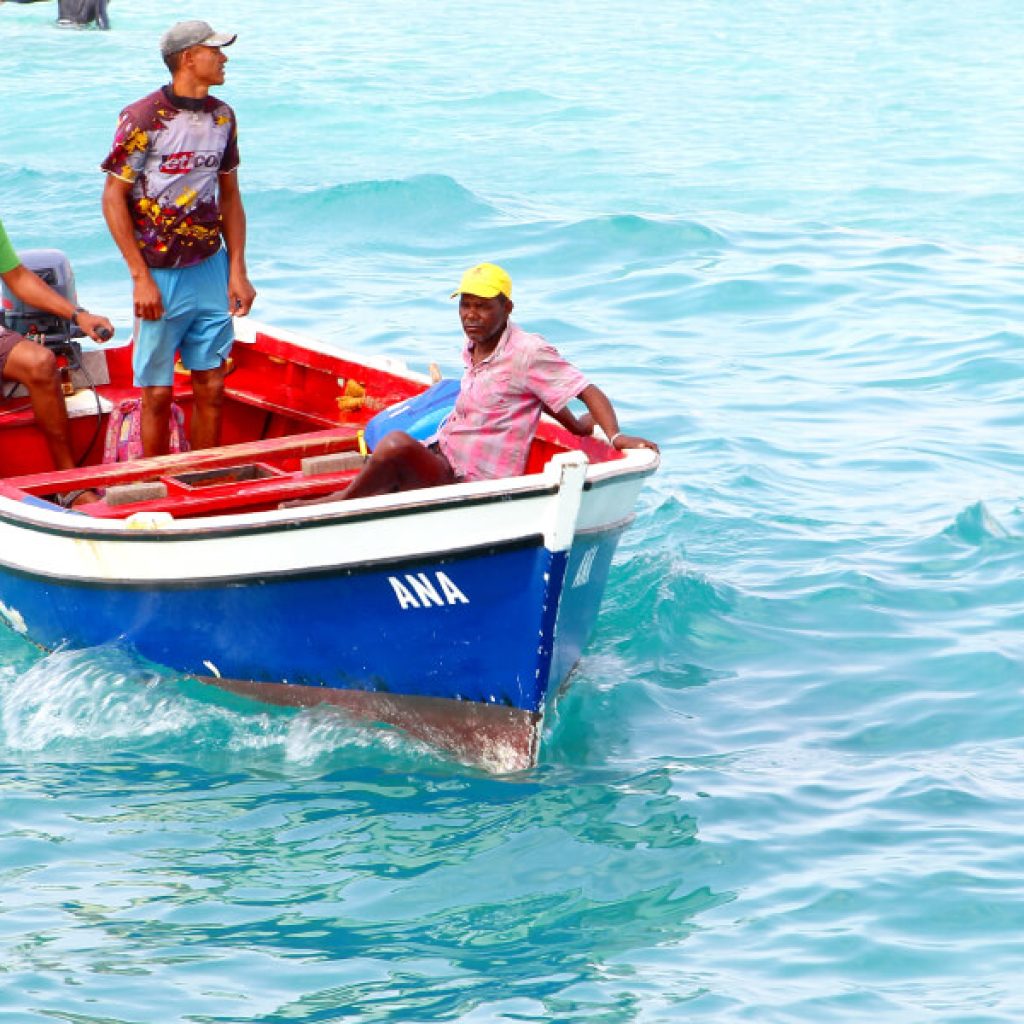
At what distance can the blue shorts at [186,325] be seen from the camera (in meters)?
8.17

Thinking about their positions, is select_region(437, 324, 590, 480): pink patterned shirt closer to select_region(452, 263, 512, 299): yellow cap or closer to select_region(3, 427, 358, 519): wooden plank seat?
select_region(452, 263, 512, 299): yellow cap

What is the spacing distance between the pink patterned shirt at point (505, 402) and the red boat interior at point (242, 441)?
1.67 feet

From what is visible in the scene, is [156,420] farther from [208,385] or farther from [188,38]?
[188,38]

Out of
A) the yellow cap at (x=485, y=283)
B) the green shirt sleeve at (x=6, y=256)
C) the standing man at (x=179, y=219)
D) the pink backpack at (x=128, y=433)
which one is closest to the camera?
the yellow cap at (x=485, y=283)

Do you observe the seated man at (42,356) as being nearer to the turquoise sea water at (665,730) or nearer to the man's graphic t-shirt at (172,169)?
the man's graphic t-shirt at (172,169)

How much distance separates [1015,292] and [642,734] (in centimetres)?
929

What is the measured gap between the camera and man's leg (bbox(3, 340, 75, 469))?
848 centimetres

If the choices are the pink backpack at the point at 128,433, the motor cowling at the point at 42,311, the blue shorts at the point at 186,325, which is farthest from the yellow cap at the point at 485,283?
the motor cowling at the point at 42,311

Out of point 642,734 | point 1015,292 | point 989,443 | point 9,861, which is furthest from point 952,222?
point 9,861

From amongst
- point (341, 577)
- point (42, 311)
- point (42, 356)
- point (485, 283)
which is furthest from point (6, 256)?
point (485, 283)

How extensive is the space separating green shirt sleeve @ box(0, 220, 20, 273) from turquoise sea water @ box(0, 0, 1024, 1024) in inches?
66.7

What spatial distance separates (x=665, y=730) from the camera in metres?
7.53

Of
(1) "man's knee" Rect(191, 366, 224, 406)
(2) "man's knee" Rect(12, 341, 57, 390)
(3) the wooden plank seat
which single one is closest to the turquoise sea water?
(3) the wooden plank seat

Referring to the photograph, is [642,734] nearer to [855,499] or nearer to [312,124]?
[855,499]
